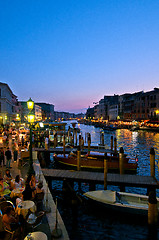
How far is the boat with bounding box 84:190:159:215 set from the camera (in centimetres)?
1011

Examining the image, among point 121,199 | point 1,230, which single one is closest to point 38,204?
point 1,230

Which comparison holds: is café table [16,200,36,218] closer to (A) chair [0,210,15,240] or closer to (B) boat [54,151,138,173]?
(A) chair [0,210,15,240]

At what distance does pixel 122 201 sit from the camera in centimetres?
1073

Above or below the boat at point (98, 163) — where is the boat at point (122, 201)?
below

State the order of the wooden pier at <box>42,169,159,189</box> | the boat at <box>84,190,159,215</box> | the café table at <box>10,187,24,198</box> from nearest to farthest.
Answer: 1. the café table at <box>10,187,24,198</box>
2. the boat at <box>84,190,159,215</box>
3. the wooden pier at <box>42,169,159,189</box>

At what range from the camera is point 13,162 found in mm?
15758

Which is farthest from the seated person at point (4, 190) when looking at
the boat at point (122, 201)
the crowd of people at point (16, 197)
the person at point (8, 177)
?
the boat at point (122, 201)

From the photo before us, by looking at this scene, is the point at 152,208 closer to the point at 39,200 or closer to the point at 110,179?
the point at 110,179

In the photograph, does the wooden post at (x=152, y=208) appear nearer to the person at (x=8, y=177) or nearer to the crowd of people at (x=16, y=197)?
the crowd of people at (x=16, y=197)

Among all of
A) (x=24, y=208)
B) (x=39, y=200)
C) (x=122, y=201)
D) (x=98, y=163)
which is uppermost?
(x=24, y=208)

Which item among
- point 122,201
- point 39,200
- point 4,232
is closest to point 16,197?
point 39,200

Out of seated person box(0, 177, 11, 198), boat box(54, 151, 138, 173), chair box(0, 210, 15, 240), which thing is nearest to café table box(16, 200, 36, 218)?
chair box(0, 210, 15, 240)

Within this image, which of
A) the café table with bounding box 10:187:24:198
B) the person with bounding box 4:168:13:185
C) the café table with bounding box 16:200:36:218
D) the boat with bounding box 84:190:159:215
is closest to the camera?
the café table with bounding box 16:200:36:218

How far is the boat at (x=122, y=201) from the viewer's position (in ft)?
33.2
